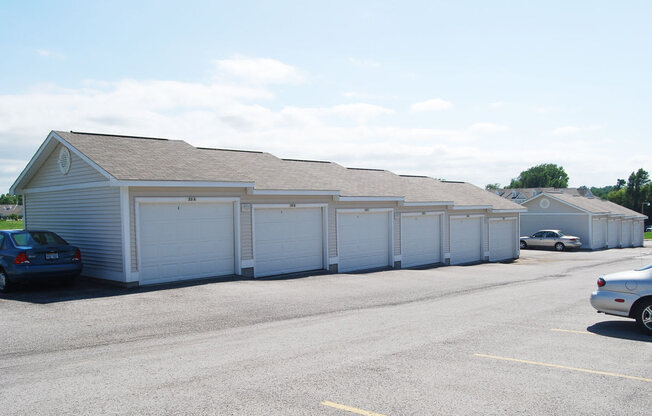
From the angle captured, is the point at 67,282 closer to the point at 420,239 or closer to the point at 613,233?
the point at 420,239

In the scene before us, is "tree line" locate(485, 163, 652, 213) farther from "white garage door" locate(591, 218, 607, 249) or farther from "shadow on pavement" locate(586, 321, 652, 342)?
"shadow on pavement" locate(586, 321, 652, 342)

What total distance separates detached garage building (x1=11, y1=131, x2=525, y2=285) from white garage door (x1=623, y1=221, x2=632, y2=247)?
36122 mm

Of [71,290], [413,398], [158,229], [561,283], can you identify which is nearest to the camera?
[413,398]

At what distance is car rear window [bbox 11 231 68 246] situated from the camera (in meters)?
13.1

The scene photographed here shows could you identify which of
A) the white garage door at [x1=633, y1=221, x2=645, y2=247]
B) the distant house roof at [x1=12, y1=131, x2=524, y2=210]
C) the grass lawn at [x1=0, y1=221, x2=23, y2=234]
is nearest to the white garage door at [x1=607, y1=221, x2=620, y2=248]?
the white garage door at [x1=633, y1=221, x2=645, y2=247]

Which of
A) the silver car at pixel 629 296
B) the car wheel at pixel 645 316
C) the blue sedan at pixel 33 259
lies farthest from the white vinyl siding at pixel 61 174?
the car wheel at pixel 645 316

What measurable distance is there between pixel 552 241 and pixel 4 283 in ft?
122

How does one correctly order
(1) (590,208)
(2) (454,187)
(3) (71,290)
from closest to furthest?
(3) (71,290) < (2) (454,187) < (1) (590,208)

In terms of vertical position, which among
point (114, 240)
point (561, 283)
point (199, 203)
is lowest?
point (561, 283)

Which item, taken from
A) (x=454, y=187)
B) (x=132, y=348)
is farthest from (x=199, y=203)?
(x=454, y=187)

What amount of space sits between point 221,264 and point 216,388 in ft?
33.0

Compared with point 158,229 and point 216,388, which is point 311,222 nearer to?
point 158,229

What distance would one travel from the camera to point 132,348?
8258 millimetres

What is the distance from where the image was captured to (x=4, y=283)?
1293cm
